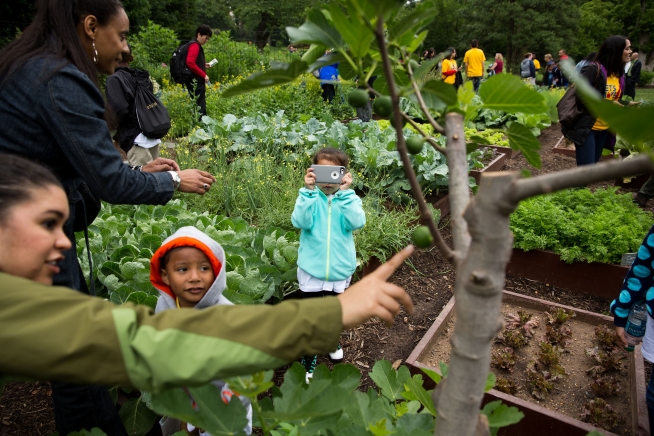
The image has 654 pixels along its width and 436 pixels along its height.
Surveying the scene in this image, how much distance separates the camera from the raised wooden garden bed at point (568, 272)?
3.72 meters

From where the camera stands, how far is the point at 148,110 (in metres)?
4.43

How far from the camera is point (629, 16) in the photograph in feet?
106

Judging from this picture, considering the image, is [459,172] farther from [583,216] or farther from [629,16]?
[629,16]

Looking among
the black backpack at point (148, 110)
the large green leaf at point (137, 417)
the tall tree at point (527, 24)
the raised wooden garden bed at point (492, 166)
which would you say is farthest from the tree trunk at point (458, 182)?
the tall tree at point (527, 24)

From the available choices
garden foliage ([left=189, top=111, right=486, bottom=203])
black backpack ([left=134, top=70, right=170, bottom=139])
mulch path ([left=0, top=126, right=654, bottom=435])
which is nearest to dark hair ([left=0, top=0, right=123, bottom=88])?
mulch path ([left=0, top=126, right=654, bottom=435])

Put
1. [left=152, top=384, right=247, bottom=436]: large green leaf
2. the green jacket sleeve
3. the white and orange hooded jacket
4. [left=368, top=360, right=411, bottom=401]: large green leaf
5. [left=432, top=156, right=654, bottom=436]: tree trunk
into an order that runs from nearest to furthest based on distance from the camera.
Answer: [left=432, top=156, right=654, bottom=436]: tree trunk
the green jacket sleeve
[left=152, top=384, right=247, bottom=436]: large green leaf
[left=368, top=360, right=411, bottom=401]: large green leaf
the white and orange hooded jacket

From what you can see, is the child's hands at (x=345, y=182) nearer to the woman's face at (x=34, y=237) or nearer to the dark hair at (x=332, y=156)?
the dark hair at (x=332, y=156)

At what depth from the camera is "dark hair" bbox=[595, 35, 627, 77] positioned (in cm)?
468

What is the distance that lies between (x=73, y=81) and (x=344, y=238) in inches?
68.7

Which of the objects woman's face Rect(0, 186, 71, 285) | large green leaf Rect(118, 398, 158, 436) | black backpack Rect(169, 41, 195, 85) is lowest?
large green leaf Rect(118, 398, 158, 436)

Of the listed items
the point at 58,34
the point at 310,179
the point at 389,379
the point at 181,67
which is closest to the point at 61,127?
the point at 58,34

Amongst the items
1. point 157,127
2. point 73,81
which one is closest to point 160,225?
point 157,127

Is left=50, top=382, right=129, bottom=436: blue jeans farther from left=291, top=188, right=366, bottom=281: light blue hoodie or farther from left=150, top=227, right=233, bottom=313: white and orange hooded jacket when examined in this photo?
left=291, top=188, right=366, bottom=281: light blue hoodie

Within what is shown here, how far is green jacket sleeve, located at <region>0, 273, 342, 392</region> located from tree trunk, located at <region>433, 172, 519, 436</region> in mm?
228
